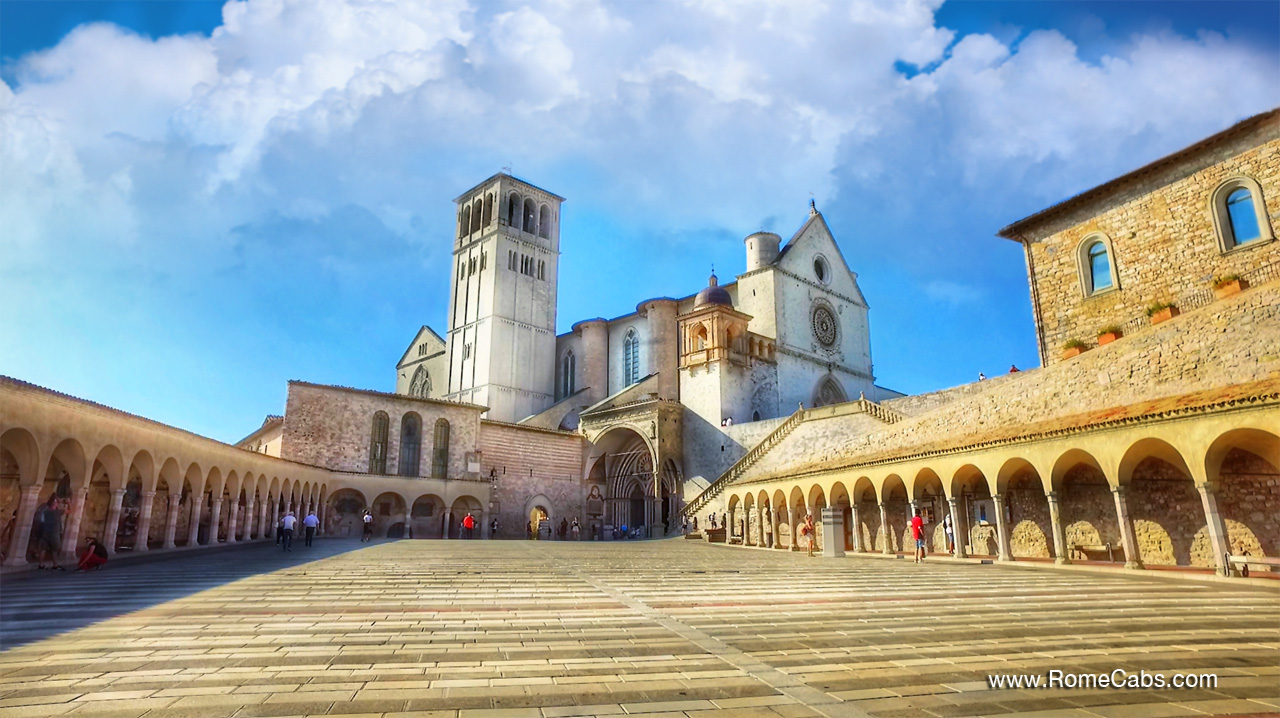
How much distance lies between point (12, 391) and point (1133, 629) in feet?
55.2

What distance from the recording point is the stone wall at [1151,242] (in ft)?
58.8

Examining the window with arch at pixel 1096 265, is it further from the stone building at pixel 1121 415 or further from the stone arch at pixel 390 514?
the stone arch at pixel 390 514

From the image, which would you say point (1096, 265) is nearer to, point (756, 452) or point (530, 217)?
point (756, 452)

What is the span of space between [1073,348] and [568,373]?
3977 cm

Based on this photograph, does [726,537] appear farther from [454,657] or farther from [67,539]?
[454,657]

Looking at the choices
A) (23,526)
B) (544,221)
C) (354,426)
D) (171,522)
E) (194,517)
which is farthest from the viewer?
(544,221)

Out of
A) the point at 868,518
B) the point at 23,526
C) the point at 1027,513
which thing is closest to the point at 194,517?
the point at 23,526

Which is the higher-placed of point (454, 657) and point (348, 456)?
point (348, 456)

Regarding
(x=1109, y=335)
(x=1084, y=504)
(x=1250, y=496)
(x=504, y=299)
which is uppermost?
(x=504, y=299)

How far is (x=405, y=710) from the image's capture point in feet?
13.1

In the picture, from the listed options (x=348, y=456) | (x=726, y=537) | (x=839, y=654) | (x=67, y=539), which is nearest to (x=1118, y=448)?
(x=839, y=654)

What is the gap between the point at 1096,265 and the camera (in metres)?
21.5

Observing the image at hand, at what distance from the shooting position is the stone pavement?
418 cm

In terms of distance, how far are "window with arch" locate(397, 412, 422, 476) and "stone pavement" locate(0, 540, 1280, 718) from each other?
2531 centimetres
